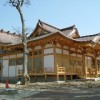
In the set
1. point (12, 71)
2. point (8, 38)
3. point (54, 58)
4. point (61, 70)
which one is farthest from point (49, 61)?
point (8, 38)

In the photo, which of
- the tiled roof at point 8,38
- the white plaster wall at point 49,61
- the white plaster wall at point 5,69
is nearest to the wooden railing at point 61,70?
the white plaster wall at point 49,61

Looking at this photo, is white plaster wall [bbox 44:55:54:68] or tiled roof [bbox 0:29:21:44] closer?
white plaster wall [bbox 44:55:54:68]

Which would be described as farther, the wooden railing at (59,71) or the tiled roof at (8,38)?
the tiled roof at (8,38)

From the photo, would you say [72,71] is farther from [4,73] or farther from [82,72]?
[4,73]

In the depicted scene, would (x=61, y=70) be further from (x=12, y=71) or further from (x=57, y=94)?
(x=57, y=94)

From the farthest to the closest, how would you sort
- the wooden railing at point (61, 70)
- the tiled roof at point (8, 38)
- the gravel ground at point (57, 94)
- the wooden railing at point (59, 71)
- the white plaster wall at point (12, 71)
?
the tiled roof at point (8, 38) < the white plaster wall at point (12, 71) < the wooden railing at point (59, 71) < the wooden railing at point (61, 70) < the gravel ground at point (57, 94)

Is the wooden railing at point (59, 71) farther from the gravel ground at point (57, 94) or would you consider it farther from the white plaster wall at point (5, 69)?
the gravel ground at point (57, 94)

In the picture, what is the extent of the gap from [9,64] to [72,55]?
8902mm

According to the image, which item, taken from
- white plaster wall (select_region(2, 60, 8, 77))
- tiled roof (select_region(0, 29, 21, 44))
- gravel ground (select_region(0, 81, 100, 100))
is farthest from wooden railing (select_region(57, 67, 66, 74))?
tiled roof (select_region(0, 29, 21, 44))

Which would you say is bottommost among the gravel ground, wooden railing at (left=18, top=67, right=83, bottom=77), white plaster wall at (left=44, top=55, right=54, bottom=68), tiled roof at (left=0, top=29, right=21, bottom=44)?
the gravel ground

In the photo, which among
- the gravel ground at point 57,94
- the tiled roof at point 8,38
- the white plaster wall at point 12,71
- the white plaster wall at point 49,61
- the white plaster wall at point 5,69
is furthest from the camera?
the tiled roof at point 8,38

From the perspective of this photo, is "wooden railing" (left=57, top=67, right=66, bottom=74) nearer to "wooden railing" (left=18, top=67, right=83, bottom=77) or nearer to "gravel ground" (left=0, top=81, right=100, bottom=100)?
"wooden railing" (left=18, top=67, right=83, bottom=77)

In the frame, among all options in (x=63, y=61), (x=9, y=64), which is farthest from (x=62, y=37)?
(x=9, y=64)

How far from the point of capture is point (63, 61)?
27016mm
